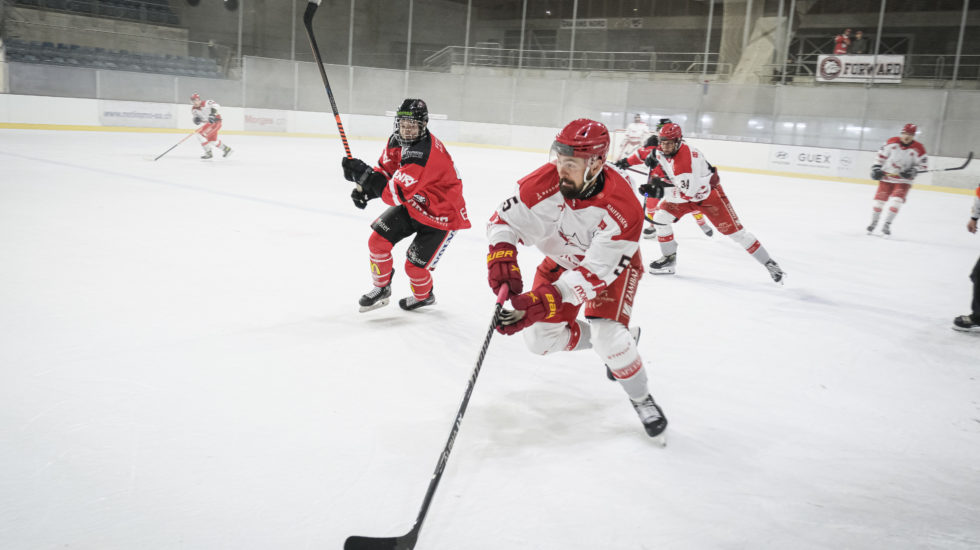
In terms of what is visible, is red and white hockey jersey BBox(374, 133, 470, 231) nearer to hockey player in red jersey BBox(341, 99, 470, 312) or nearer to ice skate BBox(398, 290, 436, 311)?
hockey player in red jersey BBox(341, 99, 470, 312)

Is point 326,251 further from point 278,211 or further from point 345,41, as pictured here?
point 345,41

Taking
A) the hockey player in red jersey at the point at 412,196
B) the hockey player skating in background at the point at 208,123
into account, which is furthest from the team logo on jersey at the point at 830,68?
the hockey player in red jersey at the point at 412,196

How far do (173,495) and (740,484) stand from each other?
1965 mm

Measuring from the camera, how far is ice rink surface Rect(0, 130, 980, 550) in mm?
2113

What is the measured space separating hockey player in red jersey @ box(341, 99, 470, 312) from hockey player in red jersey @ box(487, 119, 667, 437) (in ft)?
4.14

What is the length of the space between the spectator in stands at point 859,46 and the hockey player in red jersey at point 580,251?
69.4 ft

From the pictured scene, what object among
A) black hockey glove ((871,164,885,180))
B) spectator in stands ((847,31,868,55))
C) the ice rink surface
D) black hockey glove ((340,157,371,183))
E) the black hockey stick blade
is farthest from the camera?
spectator in stands ((847,31,868,55))

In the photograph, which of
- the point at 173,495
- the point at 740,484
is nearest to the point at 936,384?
the point at 740,484

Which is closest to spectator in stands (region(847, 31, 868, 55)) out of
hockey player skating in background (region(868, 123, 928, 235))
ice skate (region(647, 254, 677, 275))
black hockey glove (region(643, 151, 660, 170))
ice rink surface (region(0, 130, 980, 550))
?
hockey player skating in background (region(868, 123, 928, 235))

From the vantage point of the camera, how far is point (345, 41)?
84.0ft

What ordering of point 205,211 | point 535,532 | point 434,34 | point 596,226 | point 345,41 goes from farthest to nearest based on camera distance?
→ point 434,34
point 345,41
point 205,211
point 596,226
point 535,532

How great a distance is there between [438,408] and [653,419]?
92 cm

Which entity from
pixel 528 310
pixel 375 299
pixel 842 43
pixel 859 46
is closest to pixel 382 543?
pixel 528 310

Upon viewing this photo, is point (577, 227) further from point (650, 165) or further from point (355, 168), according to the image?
point (650, 165)
